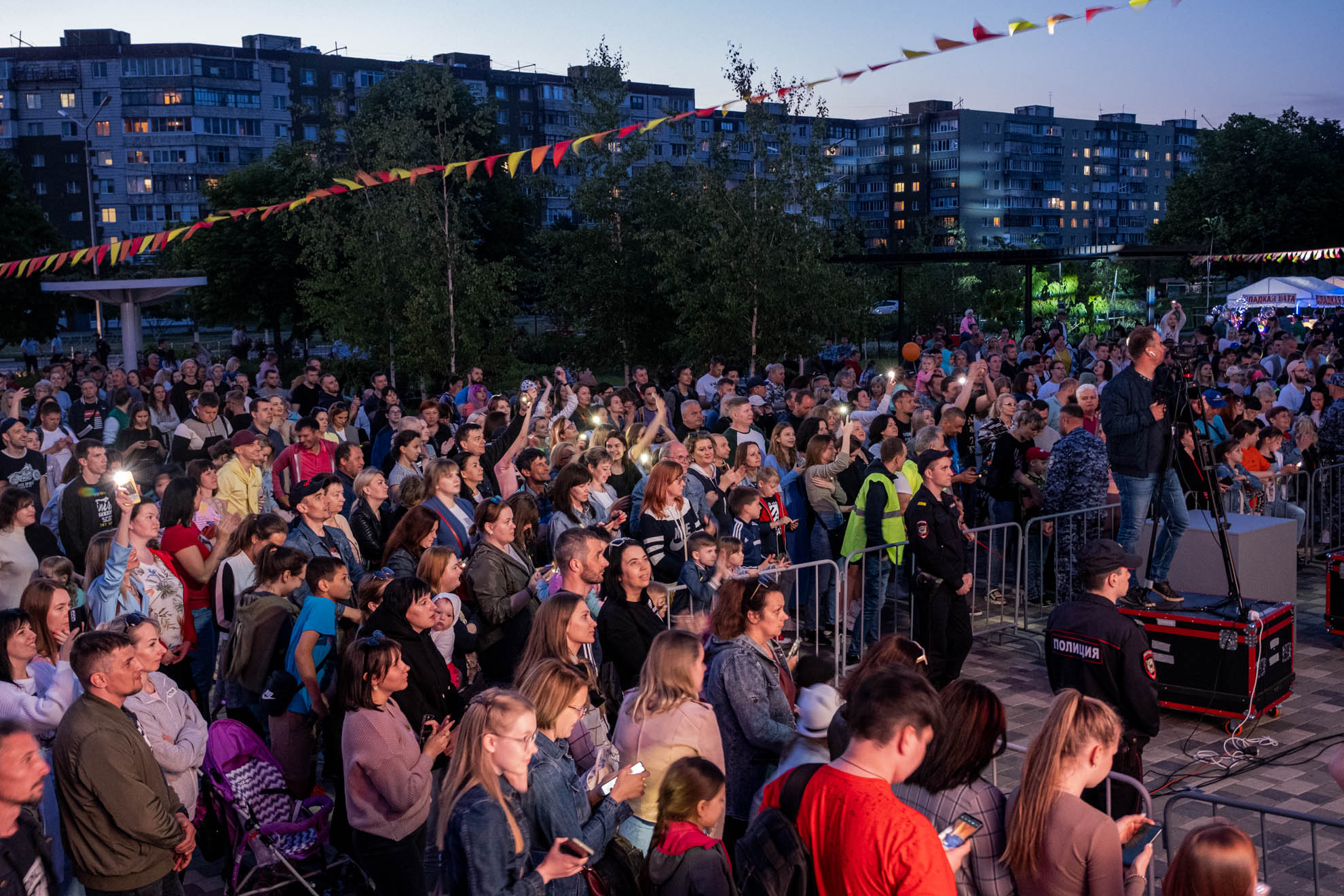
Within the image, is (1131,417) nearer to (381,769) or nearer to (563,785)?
(563,785)

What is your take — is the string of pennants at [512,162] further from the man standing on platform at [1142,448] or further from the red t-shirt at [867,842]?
the red t-shirt at [867,842]

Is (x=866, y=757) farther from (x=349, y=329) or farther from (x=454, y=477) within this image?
(x=349, y=329)

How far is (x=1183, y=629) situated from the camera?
7.59 m

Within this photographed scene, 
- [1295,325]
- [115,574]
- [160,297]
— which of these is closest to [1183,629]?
[115,574]

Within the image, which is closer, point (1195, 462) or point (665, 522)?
point (665, 522)

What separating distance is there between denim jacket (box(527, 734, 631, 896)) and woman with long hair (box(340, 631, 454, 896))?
36.0 inches

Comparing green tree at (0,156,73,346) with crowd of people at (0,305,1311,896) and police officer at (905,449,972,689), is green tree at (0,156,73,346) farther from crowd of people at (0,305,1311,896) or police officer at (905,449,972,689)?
police officer at (905,449,972,689)

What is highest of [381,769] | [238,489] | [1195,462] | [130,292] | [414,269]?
[414,269]

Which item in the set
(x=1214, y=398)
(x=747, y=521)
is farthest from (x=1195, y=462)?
(x=1214, y=398)

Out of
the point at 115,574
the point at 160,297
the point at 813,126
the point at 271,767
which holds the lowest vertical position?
the point at 271,767

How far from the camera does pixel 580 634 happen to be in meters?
5.23

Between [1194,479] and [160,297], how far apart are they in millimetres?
18548

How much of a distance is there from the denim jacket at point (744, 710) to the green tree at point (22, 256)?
41.4 m

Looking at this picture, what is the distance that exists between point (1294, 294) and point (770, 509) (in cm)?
3702
